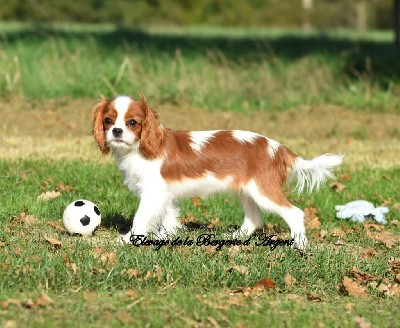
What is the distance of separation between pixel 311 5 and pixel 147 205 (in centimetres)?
6232

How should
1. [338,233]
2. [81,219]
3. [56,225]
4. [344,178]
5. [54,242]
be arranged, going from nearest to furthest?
[54,242] < [81,219] < [56,225] < [338,233] < [344,178]

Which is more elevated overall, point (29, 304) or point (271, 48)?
point (271, 48)

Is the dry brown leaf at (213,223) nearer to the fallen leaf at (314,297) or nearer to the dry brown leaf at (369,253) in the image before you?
the dry brown leaf at (369,253)

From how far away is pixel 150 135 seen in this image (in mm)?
7906

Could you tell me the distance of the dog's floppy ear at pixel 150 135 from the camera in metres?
7.90

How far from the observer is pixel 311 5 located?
224 feet

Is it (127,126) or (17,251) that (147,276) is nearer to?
(17,251)

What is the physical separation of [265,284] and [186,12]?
182ft

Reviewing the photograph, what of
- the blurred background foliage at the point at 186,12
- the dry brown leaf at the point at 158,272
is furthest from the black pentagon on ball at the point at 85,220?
the blurred background foliage at the point at 186,12

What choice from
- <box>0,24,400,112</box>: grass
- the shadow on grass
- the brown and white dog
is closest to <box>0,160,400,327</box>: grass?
the brown and white dog

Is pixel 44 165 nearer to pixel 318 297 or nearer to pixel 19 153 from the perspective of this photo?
pixel 19 153

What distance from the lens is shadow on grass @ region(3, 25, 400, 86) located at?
19.1 meters

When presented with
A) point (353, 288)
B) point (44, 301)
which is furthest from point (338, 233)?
point (44, 301)

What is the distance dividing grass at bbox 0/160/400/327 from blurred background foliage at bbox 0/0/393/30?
47.8 meters
